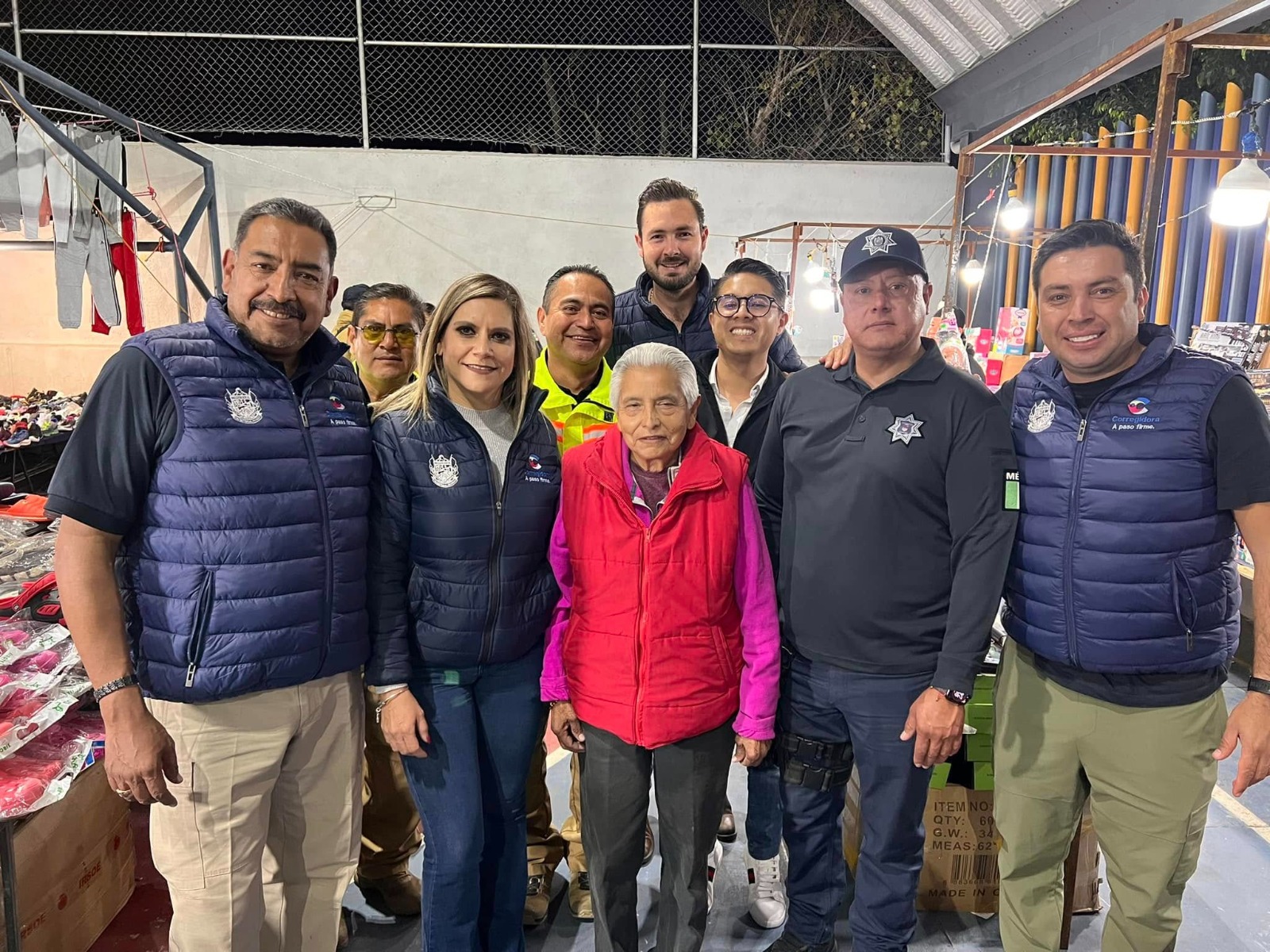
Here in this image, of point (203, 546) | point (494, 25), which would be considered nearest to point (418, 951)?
point (203, 546)

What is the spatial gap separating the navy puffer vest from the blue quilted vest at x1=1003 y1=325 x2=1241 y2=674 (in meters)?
1.25

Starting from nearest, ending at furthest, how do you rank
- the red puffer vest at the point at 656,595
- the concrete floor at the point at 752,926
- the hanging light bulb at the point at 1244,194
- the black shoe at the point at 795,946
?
the red puffer vest at the point at 656,595
the black shoe at the point at 795,946
the concrete floor at the point at 752,926
the hanging light bulb at the point at 1244,194

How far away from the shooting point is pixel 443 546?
187 centimetres

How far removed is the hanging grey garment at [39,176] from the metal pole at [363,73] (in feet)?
13.3

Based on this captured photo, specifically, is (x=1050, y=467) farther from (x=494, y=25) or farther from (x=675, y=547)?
(x=494, y=25)

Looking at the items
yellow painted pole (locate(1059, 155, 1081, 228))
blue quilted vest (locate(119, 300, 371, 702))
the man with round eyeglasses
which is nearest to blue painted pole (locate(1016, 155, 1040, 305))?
yellow painted pole (locate(1059, 155, 1081, 228))

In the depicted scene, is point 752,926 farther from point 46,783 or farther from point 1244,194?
point 1244,194

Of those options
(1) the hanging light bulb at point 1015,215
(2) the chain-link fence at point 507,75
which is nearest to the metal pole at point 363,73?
(2) the chain-link fence at point 507,75

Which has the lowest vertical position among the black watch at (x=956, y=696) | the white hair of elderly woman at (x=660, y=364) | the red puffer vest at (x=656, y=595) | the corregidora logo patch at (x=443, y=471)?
the black watch at (x=956, y=696)

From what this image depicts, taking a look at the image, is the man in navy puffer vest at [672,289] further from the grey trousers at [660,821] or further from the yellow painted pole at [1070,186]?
the yellow painted pole at [1070,186]

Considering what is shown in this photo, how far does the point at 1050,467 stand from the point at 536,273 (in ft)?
25.9

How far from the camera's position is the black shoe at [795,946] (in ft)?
7.44

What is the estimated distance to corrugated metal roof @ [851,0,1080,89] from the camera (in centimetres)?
702

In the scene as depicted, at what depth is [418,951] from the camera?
94.0 inches
